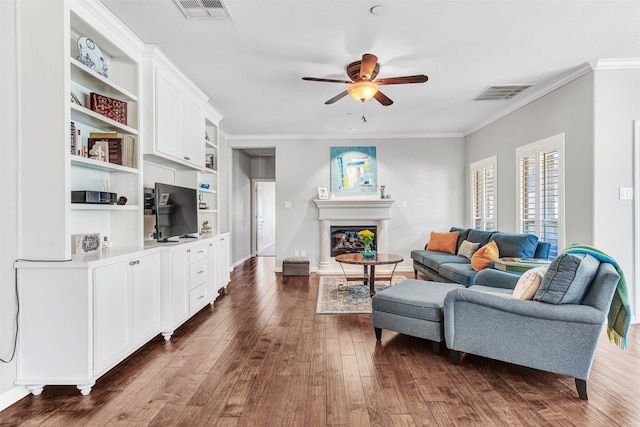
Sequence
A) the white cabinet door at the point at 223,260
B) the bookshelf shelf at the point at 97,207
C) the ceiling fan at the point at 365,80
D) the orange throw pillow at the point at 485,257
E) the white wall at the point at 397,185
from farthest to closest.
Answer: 1. the white wall at the point at 397,185
2. the white cabinet door at the point at 223,260
3. the orange throw pillow at the point at 485,257
4. the ceiling fan at the point at 365,80
5. the bookshelf shelf at the point at 97,207

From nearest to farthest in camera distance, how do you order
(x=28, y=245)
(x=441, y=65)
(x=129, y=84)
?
(x=28, y=245)
(x=129, y=84)
(x=441, y=65)

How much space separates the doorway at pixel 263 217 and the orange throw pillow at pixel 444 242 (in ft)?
14.8

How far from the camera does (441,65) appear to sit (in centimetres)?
336

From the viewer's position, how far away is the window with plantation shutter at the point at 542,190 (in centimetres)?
375

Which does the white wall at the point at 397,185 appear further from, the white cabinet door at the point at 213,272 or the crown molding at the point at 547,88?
the white cabinet door at the point at 213,272

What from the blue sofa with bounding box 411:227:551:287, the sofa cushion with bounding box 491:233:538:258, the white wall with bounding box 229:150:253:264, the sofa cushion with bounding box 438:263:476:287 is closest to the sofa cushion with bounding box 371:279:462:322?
the sofa cushion with bounding box 438:263:476:287

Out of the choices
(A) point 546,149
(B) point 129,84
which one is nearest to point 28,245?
(B) point 129,84

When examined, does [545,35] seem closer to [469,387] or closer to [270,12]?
[270,12]

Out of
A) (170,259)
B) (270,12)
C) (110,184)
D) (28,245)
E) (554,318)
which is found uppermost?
Answer: (270,12)

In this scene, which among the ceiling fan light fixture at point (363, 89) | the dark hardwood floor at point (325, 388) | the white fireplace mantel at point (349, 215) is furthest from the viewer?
the white fireplace mantel at point (349, 215)

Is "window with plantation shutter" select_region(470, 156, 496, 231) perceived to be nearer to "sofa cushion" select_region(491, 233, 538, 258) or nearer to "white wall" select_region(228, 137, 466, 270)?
"white wall" select_region(228, 137, 466, 270)

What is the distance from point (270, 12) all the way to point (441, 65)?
1841 mm

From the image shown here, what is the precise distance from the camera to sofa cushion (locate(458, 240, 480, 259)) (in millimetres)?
4713

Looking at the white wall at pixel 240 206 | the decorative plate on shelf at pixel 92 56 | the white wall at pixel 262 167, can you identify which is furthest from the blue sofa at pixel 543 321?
the white wall at pixel 262 167
